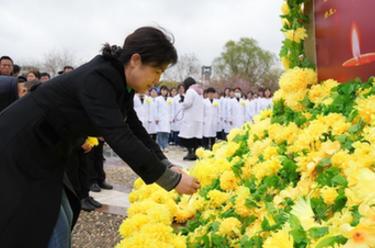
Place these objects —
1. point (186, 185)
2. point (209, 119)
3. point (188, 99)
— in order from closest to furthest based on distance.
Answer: point (186, 185)
point (188, 99)
point (209, 119)

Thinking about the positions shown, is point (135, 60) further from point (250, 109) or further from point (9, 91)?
point (250, 109)

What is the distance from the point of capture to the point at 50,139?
208cm

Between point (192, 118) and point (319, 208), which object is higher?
point (319, 208)

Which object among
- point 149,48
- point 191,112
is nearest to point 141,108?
point 191,112

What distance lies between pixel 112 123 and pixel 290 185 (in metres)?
0.97

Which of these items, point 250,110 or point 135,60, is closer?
point 135,60

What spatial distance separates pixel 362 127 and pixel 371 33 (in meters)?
0.69

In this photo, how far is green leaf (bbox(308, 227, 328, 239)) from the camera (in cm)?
156

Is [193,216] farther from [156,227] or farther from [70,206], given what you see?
[70,206]

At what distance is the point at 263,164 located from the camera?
8.30ft

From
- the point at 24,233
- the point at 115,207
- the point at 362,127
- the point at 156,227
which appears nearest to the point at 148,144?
the point at 156,227

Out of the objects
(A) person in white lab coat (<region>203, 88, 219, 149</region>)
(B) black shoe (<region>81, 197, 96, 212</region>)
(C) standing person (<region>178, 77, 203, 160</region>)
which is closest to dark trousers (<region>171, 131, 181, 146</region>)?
(A) person in white lab coat (<region>203, 88, 219, 149</region>)

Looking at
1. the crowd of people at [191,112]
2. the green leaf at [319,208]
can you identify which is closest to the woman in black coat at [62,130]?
the green leaf at [319,208]

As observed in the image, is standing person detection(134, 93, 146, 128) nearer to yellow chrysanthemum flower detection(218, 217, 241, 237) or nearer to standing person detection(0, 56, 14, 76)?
standing person detection(0, 56, 14, 76)
